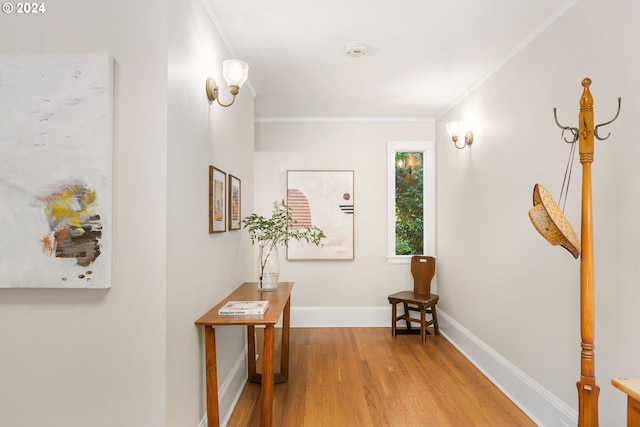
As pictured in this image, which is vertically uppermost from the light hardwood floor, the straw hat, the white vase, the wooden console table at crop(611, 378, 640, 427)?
the straw hat

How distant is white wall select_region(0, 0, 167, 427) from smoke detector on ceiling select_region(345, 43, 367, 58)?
1466 mm

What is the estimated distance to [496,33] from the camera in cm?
263

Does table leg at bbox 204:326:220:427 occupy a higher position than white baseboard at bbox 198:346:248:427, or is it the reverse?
table leg at bbox 204:326:220:427

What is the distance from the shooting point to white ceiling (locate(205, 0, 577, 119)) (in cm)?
233

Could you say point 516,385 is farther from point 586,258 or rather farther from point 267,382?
point 267,382

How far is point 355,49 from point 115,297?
2.29 m

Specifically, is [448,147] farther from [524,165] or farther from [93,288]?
[93,288]

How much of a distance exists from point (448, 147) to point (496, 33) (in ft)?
5.86

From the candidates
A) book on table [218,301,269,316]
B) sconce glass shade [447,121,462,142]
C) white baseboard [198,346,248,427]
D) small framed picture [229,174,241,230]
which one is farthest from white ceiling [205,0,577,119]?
white baseboard [198,346,248,427]

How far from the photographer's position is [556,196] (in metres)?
2.35

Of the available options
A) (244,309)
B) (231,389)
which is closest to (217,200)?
(244,309)

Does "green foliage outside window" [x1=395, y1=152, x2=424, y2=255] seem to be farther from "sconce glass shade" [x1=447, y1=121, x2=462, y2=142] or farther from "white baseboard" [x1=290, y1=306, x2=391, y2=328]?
"sconce glass shade" [x1=447, y1=121, x2=462, y2=142]

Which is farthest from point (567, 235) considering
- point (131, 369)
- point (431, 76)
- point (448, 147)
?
point (448, 147)

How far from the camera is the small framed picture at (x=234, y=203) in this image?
2.82m
